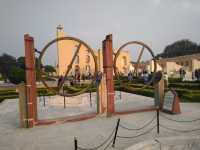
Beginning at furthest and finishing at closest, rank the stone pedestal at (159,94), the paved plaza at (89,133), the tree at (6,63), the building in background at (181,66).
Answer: the tree at (6,63) < the building in background at (181,66) < the stone pedestal at (159,94) < the paved plaza at (89,133)

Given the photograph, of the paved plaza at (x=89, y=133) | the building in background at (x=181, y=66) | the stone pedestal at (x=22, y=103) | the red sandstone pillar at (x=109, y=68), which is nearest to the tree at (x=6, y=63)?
the building in background at (x=181, y=66)

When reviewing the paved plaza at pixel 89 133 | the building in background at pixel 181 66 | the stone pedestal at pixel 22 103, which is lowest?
the paved plaza at pixel 89 133

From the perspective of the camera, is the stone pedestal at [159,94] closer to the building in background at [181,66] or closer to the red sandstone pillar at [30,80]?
the red sandstone pillar at [30,80]

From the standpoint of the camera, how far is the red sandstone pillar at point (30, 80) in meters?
7.20

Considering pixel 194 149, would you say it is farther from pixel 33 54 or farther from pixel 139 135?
pixel 33 54

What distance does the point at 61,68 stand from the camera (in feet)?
117

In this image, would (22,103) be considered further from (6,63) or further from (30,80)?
(6,63)

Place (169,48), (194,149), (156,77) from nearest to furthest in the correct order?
(194,149)
(156,77)
(169,48)

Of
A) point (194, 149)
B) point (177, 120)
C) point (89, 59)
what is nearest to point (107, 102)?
point (177, 120)

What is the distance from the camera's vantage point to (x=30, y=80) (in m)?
7.24

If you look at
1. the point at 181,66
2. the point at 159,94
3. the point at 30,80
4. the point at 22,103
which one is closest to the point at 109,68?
the point at 159,94

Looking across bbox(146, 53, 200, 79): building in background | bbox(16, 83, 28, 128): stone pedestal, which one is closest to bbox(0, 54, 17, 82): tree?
bbox(146, 53, 200, 79): building in background

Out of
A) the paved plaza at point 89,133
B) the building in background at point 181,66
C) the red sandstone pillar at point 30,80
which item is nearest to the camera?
the paved plaza at point 89,133

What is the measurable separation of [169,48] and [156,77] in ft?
276
